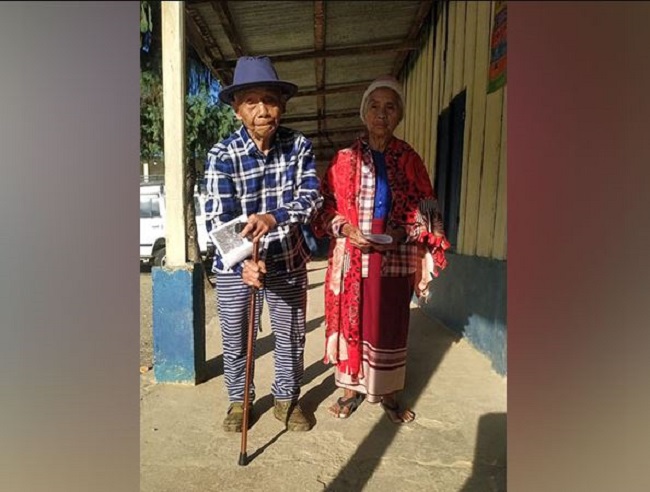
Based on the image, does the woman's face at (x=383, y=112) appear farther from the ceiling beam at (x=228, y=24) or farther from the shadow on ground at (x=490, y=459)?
the shadow on ground at (x=490, y=459)

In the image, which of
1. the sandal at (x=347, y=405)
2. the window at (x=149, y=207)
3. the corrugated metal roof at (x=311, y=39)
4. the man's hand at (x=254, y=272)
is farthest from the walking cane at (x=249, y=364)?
the corrugated metal roof at (x=311, y=39)

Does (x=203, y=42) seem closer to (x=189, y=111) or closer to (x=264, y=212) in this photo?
(x=189, y=111)

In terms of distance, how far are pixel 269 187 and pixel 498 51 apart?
0.71 m

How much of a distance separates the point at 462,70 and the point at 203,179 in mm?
790

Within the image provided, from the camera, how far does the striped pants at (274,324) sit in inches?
49.9

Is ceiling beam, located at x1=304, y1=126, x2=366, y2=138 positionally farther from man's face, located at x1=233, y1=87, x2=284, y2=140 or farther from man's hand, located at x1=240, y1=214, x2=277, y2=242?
man's hand, located at x1=240, y1=214, x2=277, y2=242

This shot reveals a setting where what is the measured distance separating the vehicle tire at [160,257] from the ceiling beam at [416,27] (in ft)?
2.77

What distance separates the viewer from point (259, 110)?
1.19 meters
